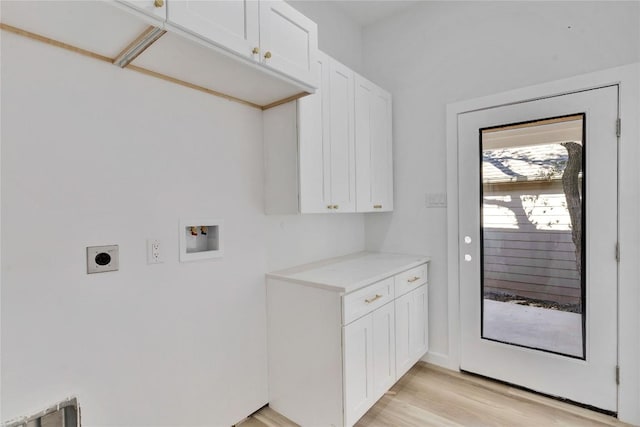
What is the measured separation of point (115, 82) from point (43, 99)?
0.28m

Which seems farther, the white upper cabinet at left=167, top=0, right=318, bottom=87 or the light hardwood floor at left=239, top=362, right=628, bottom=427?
the light hardwood floor at left=239, top=362, right=628, bottom=427

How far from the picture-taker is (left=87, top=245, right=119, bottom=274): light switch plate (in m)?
1.36

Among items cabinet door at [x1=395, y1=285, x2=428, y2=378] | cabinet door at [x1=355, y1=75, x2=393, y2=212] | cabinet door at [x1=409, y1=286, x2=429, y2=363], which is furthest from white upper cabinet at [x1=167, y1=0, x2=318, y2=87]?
cabinet door at [x1=409, y1=286, x2=429, y2=363]

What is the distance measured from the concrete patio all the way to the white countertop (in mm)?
636

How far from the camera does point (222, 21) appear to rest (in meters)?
1.31

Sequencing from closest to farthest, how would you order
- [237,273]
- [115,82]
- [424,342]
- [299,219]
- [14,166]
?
[14,166]
[115,82]
[237,273]
[299,219]
[424,342]

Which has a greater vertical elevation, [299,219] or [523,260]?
[299,219]

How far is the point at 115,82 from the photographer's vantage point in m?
1.42

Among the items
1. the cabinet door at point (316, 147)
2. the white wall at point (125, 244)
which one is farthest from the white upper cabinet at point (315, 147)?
the white wall at point (125, 244)

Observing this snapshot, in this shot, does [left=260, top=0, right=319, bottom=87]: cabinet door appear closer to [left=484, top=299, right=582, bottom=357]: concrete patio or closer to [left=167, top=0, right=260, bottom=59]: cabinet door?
[left=167, top=0, right=260, bottom=59]: cabinet door

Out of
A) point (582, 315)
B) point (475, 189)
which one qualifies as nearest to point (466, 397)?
point (582, 315)

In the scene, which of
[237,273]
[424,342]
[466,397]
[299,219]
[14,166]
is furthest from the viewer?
[424,342]

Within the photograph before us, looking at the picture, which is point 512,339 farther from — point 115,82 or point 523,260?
point 115,82

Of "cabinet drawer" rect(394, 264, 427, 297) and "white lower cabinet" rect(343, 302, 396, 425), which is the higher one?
"cabinet drawer" rect(394, 264, 427, 297)
